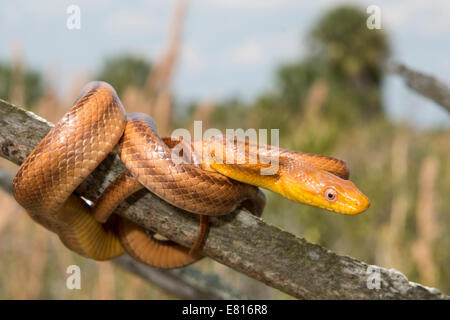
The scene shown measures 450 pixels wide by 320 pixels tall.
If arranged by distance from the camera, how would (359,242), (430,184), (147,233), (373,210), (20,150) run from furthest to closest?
1. (373,210)
2. (359,242)
3. (430,184)
4. (147,233)
5. (20,150)

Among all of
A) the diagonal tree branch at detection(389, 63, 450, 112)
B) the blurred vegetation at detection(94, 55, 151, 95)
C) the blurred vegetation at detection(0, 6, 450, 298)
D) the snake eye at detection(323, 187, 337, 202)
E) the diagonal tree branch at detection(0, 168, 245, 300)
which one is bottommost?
the blurred vegetation at detection(0, 6, 450, 298)

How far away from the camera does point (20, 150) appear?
5.46 feet

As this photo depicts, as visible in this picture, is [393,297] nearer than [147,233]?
Yes

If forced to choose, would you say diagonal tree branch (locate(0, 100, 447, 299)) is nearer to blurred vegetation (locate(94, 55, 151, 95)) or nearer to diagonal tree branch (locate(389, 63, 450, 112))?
diagonal tree branch (locate(389, 63, 450, 112))

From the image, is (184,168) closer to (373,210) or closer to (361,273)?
(361,273)

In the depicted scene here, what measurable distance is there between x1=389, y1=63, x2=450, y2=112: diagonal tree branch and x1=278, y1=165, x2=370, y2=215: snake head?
1.25m

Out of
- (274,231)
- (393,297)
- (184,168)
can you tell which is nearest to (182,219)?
(184,168)

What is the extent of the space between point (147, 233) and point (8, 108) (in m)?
0.78

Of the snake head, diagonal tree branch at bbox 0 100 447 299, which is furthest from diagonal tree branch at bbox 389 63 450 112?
diagonal tree branch at bbox 0 100 447 299

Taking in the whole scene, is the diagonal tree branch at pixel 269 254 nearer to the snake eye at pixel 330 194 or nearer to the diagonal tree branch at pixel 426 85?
the snake eye at pixel 330 194

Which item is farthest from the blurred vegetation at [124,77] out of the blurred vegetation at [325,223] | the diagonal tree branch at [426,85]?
the diagonal tree branch at [426,85]

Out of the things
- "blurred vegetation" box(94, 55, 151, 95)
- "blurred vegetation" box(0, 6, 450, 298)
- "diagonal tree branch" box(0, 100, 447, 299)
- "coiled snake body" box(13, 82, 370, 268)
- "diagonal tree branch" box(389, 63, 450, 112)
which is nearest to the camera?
"coiled snake body" box(13, 82, 370, 268)

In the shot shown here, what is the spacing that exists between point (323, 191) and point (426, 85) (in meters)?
1.39

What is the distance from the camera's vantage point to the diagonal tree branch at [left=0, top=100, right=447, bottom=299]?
1.73 metres
